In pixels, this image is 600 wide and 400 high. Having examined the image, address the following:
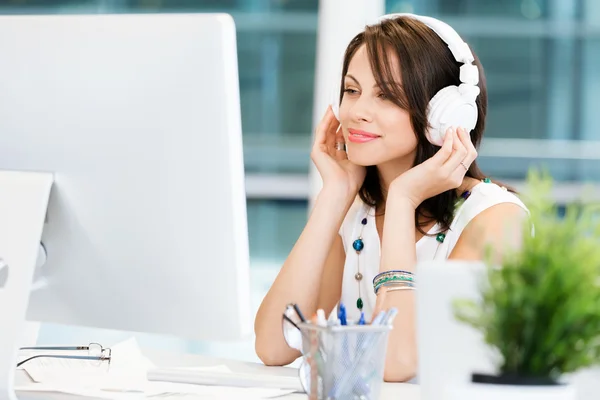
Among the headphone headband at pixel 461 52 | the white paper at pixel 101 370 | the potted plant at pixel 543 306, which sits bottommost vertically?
the potted plant at pixel 543 306

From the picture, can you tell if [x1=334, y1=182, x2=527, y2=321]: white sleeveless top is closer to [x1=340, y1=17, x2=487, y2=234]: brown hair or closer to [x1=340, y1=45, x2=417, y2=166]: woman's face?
[x1=340, y1=17, x2=487, y2=234]: brown hair

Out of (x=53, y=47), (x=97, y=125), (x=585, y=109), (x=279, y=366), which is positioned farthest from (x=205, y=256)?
(x=585, y=109)

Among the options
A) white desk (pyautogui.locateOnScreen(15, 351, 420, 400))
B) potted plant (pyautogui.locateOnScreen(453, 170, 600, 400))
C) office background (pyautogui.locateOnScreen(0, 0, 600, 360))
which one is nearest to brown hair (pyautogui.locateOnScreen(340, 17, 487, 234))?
white desk (pyautogui.locateOnScreen(15, 351, 420, 400))

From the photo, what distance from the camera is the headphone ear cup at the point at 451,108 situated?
170 centimetres

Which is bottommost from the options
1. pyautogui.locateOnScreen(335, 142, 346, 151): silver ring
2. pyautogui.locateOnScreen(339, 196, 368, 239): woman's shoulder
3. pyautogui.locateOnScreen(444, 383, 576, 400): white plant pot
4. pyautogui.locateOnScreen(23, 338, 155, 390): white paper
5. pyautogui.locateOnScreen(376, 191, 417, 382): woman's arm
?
pyautogui.locateOnScreen(444, 383, 576, 400): white plant pot

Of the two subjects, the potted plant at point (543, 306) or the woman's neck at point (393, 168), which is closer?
the potted plant at point (543, 306)

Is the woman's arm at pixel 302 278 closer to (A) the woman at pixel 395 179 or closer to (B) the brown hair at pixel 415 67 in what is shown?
(A) the woman at pixel 395 179

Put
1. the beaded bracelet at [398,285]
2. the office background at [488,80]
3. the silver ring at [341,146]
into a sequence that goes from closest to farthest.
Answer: the beaded bracelet at [398,285] → the silver ring at [341,146] → the office background at [488,80]

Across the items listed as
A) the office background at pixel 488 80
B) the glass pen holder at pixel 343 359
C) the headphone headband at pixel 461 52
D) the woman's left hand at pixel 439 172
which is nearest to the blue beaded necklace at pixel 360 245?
the woman's left hand at pixel 439 172

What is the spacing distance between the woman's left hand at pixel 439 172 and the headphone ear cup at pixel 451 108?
0.06 feet

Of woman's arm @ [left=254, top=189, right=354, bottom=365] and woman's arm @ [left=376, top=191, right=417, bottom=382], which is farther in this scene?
woman's arm @ [left=254, top=189, right=354, bottom=365]

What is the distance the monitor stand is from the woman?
22.8 inches

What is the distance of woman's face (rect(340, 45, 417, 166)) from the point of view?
1739mm

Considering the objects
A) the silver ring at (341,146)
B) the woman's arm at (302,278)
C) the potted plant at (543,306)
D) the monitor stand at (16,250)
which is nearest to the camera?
the potted plant at (543,306)
